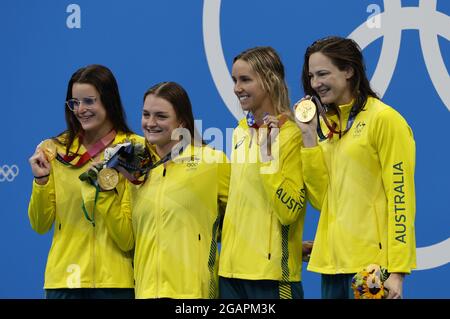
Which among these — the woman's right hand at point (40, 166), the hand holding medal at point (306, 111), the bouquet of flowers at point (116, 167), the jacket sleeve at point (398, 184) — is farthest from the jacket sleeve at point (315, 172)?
the woman's right hand at point (40, 166)

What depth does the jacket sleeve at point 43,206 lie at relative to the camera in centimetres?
534

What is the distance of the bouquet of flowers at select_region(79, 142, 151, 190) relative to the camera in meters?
5.17

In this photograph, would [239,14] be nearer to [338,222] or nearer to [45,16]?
[45,16]

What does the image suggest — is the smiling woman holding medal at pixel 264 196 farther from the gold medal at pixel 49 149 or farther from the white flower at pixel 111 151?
the gold medal at pixel 49 149

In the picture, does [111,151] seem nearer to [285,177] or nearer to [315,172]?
[285,177]

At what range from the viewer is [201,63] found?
650 centimetres

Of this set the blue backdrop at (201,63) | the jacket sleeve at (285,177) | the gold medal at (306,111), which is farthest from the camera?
the blue backdrop at (201,63)

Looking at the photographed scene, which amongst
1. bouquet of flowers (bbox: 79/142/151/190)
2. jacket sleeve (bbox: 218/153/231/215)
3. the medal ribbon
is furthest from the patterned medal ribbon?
the medal ribbon

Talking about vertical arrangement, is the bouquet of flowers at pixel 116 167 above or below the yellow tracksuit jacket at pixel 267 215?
above

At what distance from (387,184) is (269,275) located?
2.33ft

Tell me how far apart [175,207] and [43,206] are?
26.6 inches

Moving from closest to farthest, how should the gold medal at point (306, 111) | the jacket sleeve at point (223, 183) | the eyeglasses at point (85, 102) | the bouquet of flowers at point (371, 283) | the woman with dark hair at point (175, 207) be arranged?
the bouquet of flowers at point (371, 283), the gold medal at point (306, 111), the woman with dark hair at point (175, 207), the jacket sleeve at point (223, 183), the eyeglasses at point (85, 102)

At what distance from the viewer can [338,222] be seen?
472 centimetres

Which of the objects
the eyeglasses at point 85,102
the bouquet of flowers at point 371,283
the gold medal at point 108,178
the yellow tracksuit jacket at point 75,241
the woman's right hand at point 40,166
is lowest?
the bouquet of flowers at point 371,283
